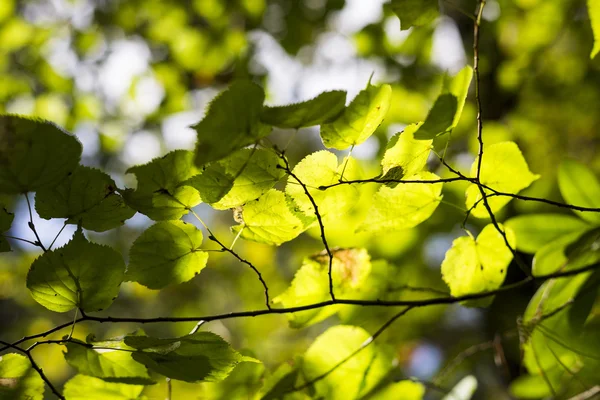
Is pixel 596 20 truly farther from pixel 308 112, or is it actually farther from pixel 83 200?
pixel 83 200

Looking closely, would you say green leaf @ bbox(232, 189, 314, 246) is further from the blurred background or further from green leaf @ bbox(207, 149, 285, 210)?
the blurred background

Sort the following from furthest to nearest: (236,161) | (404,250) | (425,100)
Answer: (425,100)
(404,250)
(236,161)

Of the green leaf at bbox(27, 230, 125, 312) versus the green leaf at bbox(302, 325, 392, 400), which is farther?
the green leaf at bbox(302, 325, 392, 400)

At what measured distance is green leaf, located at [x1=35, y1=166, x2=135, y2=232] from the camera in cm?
41

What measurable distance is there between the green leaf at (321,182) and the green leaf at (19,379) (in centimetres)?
30

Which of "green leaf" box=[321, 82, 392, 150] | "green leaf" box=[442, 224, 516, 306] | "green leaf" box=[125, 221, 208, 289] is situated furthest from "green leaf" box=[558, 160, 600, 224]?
"green leaf" box=[125, 221, 208, 289]

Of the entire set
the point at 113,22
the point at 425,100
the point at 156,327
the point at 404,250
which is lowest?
the point at 156,327

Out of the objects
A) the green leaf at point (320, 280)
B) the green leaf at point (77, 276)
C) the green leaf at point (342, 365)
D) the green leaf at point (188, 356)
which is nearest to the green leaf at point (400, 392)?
the green leaf at point (342, 365)

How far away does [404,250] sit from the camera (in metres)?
1.02

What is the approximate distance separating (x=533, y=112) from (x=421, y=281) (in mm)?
998

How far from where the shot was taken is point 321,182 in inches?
17.9

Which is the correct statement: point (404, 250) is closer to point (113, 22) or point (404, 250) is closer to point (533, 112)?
point (533, 112)

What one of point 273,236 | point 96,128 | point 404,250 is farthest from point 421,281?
point 96,128

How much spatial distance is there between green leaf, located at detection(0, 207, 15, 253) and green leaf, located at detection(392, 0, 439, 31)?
16.2 inches
